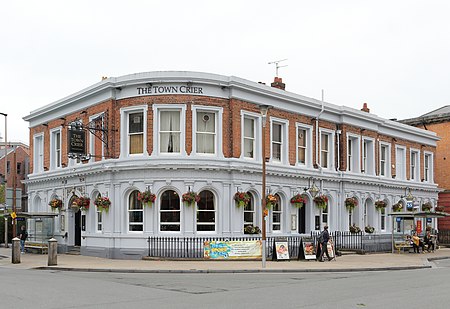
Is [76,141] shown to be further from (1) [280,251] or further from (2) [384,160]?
(2) [384,160]

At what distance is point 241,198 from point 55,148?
506 inches

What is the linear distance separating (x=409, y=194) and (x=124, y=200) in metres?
22.3

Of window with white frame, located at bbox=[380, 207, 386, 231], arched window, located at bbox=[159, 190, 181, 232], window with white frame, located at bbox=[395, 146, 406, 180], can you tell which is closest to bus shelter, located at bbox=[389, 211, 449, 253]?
window with white frame, located at bbox=[380, 207, 386, 231]

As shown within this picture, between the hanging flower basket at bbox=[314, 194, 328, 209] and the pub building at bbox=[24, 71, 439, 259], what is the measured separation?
69 mm

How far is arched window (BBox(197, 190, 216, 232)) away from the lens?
94.4 feet

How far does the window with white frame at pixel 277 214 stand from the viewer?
105 feet

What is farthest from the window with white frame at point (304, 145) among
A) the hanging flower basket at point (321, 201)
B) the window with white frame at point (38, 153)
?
the window with white frame at point (38, 153)

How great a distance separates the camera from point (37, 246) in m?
33.5

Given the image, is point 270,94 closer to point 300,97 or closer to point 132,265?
point 300,97

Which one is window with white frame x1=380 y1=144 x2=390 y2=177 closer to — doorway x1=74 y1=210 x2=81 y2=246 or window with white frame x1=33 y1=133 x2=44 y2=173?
doorway x1=74 y1=210 x2=81 y2=246

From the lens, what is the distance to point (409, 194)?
4281cm

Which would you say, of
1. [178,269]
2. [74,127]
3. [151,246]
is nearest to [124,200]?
[151,246]

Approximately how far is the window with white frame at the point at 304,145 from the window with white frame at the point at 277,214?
Answer: 2.74 metres

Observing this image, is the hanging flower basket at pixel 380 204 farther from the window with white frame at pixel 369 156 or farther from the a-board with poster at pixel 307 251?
the a-board with poster at pixel 307 251
